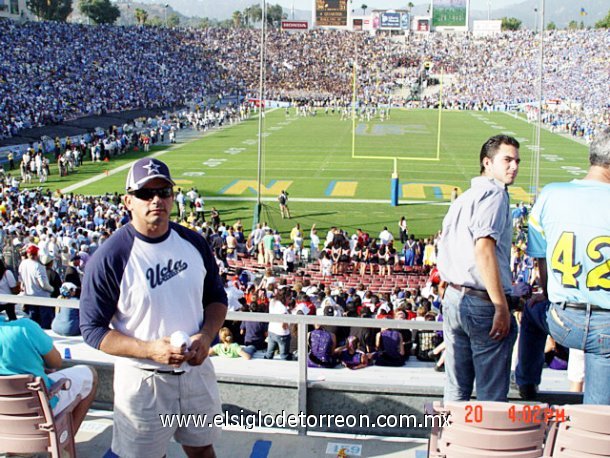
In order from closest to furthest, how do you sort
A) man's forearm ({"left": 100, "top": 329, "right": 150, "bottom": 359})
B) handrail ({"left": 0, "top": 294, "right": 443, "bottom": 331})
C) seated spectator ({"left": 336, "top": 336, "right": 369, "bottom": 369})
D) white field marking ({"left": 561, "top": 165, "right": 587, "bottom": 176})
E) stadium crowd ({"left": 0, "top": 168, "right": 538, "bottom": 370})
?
1. man's forearm ({"left": 100, "top": 329, "right": 150, "bottom": 359})
2. handrail ({"left": 0, "top": 294, "right": 443, "bottom": 331})
3. seated spectator ({"left": 336, "top": 336, "right": 369, "bottom": 369})
4. stadium crowd ({"left": 0, "top": 168, "right": 538, "bottom": 370})
5. white field marking ({"left": 561, "top": 165, "right": 587, "bottom": 176})

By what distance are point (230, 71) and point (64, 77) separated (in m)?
22.1

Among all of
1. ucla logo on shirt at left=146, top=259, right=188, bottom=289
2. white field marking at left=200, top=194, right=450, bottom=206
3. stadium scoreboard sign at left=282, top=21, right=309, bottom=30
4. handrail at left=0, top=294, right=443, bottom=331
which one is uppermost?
stadium scoreboard sign at left=282, top=21, right=309, bottom=30

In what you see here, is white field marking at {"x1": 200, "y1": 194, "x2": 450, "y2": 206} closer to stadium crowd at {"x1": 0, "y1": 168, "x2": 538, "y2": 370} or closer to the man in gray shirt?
stadium crowd at {"x1": 0, "y1": 168, "x2": 538, "y2": 370}

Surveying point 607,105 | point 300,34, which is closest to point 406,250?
point 607,105

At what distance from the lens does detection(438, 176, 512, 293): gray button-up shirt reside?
3.14 meters

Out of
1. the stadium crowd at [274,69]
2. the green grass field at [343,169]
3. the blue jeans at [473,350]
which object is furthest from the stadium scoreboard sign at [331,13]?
the blue jeans at [473,350]

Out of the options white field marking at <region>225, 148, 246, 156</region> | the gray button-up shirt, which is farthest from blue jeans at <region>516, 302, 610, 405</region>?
white field marking at <region>225, 148, 246, 156</region>

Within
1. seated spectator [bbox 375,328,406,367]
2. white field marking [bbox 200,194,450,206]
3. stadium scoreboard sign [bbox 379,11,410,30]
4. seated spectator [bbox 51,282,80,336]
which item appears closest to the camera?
seated spectator [bbox 375,328,406,367]

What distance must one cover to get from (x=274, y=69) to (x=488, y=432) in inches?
2948

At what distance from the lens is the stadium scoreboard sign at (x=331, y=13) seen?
90500mm

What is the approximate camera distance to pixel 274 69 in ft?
247

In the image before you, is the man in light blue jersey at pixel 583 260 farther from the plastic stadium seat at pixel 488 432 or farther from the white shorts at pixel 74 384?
the white shorts at pixel 74 384

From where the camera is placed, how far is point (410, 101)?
226 ft

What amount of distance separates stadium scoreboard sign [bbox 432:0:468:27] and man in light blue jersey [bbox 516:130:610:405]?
89983 mm
